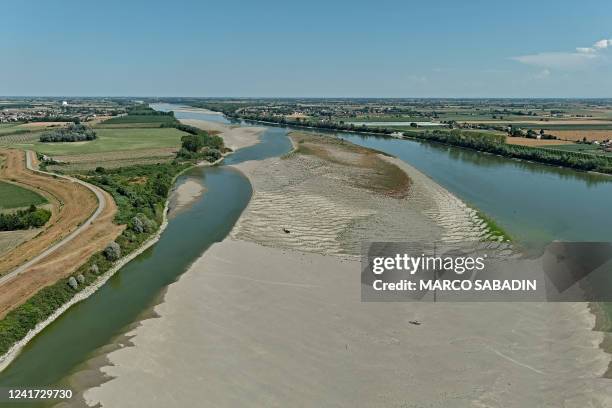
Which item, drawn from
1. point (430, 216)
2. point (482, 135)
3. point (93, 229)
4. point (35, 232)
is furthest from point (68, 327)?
point (482, 135)

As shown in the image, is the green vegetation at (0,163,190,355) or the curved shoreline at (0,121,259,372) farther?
the green vegetation at (0,163,190,355)

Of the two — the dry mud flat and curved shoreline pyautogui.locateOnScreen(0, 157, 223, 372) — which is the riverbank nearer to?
the dry mud flat

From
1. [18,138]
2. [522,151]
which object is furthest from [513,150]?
[18,138]

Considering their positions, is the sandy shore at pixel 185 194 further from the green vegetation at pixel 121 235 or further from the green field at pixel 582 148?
the green field at pixel 582 148

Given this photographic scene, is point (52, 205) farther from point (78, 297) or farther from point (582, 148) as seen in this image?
point (582, 148)

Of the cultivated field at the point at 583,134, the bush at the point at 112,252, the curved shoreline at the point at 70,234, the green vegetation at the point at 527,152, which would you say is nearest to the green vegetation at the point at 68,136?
the curved shoreline at the point at 70,234

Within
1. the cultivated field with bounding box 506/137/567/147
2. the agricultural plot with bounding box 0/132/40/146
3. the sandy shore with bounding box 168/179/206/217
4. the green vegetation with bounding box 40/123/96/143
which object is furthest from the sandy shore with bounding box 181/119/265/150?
the cultivated field with bounding box 506/137/567/147

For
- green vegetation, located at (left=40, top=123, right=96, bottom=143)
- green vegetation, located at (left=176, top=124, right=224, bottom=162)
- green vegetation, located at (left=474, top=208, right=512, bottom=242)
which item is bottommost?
green vegetation, located at (left=474, top=208, right=512, bottom=242)
